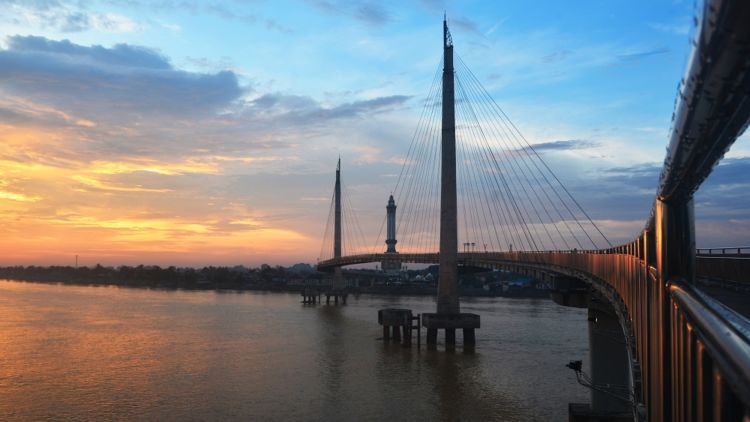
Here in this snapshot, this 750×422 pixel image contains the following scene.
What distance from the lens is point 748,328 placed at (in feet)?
7.39

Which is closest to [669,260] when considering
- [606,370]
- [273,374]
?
[606,370]

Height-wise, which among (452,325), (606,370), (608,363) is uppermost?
(608,363)

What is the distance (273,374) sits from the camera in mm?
28234

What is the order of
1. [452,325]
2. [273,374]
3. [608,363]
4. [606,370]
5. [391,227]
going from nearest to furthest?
[606,370] → [608,363] → [273,374] → [452,325] → [391,227]

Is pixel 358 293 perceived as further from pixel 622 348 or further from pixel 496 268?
pixel 622 348

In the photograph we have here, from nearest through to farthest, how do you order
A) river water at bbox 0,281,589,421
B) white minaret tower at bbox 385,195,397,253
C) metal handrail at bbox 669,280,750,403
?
1. metal handrail at bbox 669,280,750,403
2. river water at bbox 0,281,589,421
3. white minaret tower at bbox 385,195,397,253

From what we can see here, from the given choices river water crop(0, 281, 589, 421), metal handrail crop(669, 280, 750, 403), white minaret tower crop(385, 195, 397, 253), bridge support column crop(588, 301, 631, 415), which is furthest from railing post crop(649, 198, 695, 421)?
white minaret tower crop(385, 195, 397, 253)

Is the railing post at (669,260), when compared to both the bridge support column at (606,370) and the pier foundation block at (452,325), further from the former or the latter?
the pier foundation block at (452,325)

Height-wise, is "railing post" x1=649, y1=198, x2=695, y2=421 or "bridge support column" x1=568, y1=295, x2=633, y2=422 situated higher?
"railing post" x1=649, y1=198, x2=695, y2=421

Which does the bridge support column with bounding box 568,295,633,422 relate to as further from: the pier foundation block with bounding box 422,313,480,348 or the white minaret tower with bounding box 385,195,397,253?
the white minaret tower with bounding box 385,195,397,253

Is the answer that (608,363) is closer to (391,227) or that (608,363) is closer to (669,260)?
(669,260)

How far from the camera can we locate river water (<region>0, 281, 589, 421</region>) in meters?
21.5

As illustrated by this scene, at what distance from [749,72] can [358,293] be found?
12391cm

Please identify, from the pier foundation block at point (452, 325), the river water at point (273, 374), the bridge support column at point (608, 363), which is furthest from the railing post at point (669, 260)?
the pier foundation block at point (452, 325)
